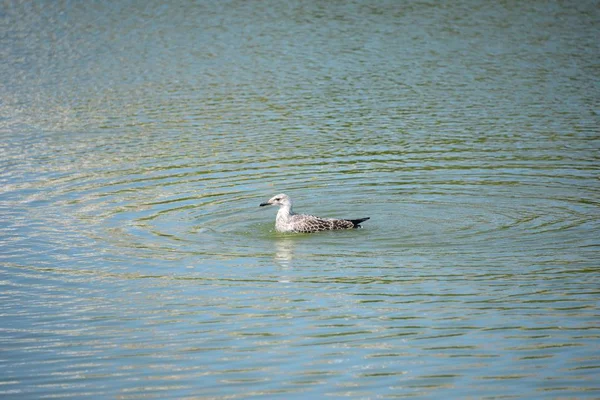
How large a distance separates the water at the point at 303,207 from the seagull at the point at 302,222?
19cm

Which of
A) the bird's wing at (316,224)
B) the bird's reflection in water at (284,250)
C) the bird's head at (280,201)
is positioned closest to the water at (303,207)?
the bird's reflection in water at (284,250)

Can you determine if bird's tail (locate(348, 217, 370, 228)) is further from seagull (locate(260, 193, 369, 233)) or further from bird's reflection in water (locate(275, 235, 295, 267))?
bird's reflection in water (locate(275, 235, 295, 267))

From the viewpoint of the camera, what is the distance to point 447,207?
17781mm

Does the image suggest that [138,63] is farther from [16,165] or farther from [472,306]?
[472,306]

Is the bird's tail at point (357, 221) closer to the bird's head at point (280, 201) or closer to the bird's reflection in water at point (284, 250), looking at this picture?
the bird's reflection in water at point (284, 250)

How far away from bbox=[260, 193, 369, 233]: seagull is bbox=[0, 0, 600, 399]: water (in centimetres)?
19

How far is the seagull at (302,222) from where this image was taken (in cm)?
1680

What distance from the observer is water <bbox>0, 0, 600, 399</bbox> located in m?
11.0

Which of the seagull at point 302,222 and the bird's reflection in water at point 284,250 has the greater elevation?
the seagull at point 302,222

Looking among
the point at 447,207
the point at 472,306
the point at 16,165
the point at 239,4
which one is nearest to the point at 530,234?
the point at 447,207

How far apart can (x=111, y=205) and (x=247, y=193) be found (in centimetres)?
261

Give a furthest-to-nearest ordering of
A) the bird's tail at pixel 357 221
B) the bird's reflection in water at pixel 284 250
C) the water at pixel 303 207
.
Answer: the bird's tail at pixel 357 221, the bird's reflection in water at pixel 284 250, the water at pixel 303 207

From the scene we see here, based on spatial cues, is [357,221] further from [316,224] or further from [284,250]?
Result: [284,250]

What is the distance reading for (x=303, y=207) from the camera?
18.8 meters
